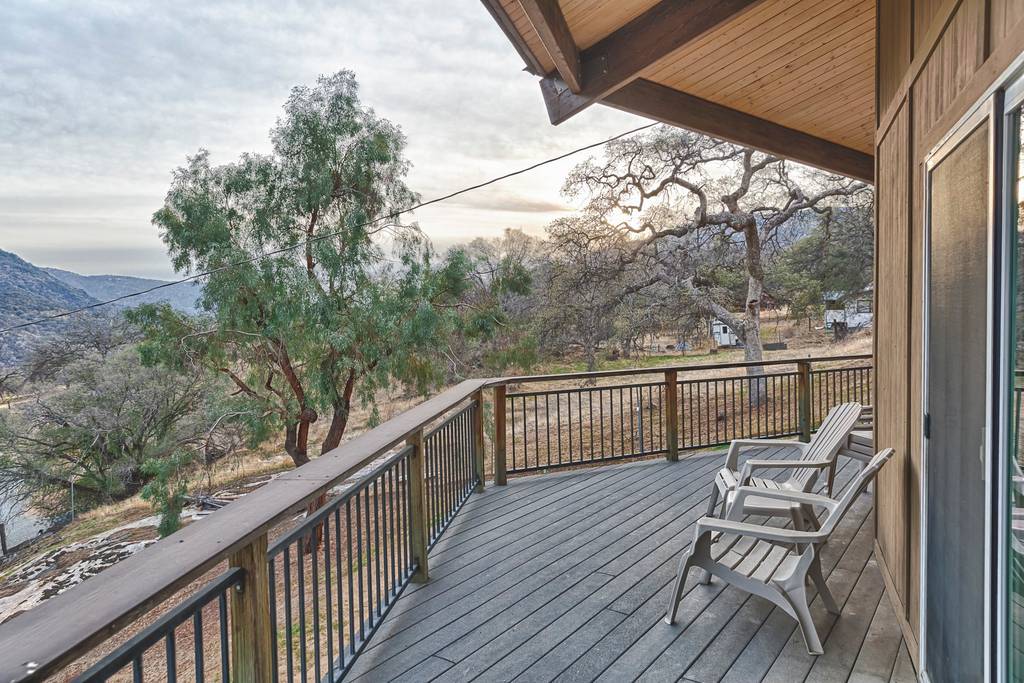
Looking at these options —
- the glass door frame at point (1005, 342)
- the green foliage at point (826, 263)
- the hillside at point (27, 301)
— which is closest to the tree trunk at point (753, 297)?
the green foliage at point (826, 263)

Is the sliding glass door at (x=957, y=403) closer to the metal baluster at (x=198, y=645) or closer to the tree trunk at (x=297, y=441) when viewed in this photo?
the metal baluster at (x=198, y=645)

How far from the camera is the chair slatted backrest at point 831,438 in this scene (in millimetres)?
3387

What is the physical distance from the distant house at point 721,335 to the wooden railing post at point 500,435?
10910 mm

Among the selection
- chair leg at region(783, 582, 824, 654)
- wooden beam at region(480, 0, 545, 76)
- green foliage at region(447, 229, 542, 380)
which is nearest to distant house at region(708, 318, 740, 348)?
green foliage at region(447, 229, 542, 380)

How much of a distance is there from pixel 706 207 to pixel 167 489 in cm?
1190

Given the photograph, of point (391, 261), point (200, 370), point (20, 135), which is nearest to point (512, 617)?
point (391, 261)

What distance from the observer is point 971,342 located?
5.05 ft

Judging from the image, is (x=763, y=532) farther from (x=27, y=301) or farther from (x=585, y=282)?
(x=27, y=301)

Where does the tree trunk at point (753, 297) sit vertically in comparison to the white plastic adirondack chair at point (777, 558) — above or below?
above

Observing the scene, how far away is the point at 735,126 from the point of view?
4543 mm

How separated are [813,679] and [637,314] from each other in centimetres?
1192

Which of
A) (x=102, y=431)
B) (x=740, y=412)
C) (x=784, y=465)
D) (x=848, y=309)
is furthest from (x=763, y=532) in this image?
(x=848, y=309)

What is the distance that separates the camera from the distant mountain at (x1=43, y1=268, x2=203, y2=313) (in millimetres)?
10078

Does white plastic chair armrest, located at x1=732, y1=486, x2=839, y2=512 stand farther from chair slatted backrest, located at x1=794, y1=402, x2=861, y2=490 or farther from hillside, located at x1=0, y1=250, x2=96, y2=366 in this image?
hillside, located at x1=0, y1=250, x2=96, y2=366
